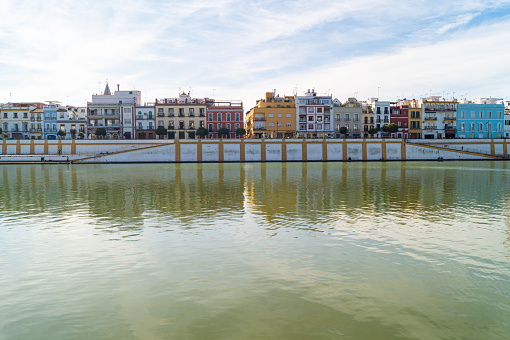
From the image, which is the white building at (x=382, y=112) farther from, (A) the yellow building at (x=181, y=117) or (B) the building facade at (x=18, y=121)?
(B) the building facade at (x=18, y=121)

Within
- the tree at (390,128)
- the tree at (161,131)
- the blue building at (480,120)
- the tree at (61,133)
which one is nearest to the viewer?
the tree at (161,131)

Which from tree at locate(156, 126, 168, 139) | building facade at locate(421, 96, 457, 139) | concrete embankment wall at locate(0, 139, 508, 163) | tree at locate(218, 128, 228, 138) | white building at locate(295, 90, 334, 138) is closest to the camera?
concrete embankment wall at locate(0, 139, 508, 163)

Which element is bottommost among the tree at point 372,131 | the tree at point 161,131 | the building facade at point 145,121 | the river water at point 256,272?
the river water at point 256,272

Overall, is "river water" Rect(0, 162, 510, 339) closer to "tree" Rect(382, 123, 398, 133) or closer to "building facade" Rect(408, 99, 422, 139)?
"tree" Rect(382, 123, 398, 133)

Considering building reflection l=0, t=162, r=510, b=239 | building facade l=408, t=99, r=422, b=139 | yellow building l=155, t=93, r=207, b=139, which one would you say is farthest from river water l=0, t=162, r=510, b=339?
building facade l=408, t=99, r=422, b=139

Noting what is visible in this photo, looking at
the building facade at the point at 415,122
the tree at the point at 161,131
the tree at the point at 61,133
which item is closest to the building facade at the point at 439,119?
the building facade at the point at 415,122

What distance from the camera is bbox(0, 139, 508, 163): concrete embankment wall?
266 feet

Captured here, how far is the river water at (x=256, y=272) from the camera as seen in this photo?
8.49 metres

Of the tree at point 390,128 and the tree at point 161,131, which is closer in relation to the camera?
the tree at point 161,131

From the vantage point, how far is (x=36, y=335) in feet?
26.7

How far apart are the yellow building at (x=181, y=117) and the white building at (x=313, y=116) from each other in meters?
22.4

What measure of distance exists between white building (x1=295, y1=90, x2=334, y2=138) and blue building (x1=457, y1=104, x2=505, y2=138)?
32.4 metres

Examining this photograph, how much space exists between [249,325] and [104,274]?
4.89 meters

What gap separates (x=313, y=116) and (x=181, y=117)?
30.7m
